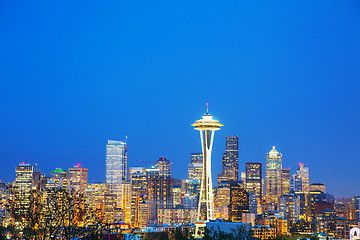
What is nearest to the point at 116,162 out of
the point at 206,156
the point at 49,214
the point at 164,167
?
the point at 164,167

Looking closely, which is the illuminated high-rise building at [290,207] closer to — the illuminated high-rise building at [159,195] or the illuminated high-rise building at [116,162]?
the illuminated high-rise building at [159,195]

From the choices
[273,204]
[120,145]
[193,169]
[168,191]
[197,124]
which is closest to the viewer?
[197,124]

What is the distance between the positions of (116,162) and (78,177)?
2780 centimetres

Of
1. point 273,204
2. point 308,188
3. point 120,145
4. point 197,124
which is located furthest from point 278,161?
point 197,124

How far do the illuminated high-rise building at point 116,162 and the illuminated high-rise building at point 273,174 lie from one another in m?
33.6

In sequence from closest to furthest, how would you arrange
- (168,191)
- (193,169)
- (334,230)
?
(334,230) < (168,191) < (193,169)

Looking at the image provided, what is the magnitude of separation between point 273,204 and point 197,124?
5424 centimetres

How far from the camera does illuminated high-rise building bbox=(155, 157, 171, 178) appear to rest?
5507 inches

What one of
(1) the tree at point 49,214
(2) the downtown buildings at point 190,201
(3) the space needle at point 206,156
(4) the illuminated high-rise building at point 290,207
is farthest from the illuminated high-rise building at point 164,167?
(1) the tree at point 49,214

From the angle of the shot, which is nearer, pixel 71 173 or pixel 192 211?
pixel 192 211

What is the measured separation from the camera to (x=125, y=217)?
372ft

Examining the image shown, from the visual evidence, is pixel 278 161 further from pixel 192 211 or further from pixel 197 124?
pixel 197 124

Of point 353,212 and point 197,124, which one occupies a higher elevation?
point 197,124

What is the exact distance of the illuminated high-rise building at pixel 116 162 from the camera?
14775 centimetres
